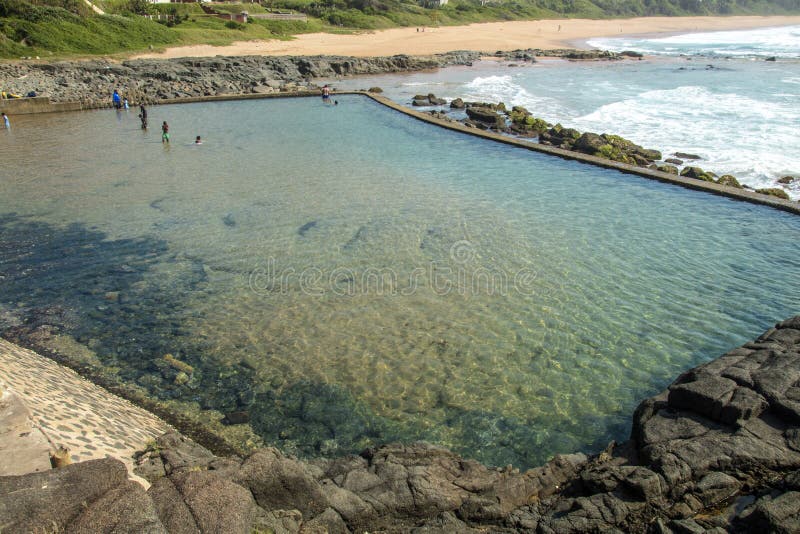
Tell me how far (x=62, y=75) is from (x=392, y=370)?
117 feet

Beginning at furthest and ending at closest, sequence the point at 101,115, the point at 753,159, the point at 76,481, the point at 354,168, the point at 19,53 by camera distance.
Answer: the point at 19,53 → the point at 101,115 → the point at 753,159 → the point at 354,168 → the point at 76,481

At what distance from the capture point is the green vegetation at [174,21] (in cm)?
3869

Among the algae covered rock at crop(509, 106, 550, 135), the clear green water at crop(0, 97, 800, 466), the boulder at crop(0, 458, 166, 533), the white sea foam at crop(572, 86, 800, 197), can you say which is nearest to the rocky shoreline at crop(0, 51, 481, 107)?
the clear green water at crop(0, 97, 800, 466)

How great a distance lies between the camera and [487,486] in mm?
5406

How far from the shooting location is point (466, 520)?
16.3 ft

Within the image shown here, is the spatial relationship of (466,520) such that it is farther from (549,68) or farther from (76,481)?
(549,68)

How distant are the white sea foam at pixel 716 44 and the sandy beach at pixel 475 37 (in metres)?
6.88

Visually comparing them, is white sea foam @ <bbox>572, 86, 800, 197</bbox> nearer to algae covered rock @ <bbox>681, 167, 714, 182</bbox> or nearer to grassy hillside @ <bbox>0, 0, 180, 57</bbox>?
algae covered rock @ <bbox>681, 167, 714, 182</bbox>

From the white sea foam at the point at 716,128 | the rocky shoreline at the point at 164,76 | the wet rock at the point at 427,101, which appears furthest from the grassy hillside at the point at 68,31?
the white sea foam at the point at 716,128

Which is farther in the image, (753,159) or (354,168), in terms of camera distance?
(753,159)

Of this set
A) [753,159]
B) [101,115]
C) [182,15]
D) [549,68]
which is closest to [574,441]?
[753,159]

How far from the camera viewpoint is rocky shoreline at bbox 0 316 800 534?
160 inches

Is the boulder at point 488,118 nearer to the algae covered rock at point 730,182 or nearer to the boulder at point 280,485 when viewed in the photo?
the algae covered rock at point 730,182

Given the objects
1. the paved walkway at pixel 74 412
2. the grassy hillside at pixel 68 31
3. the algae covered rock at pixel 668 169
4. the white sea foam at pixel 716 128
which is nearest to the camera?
the paved walkway at pixel 74 412
